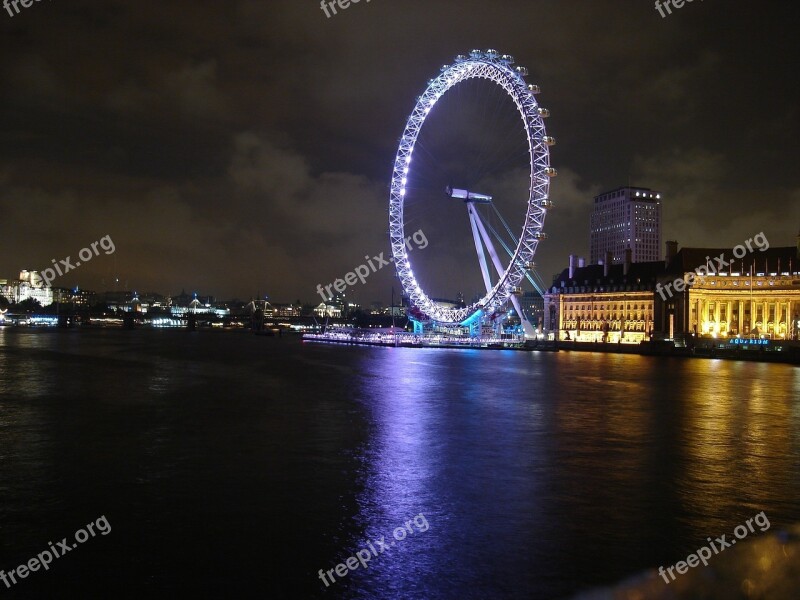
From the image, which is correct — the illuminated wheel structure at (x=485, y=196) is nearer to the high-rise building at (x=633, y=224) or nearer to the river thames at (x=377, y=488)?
the river thames at (x=377, y=488)

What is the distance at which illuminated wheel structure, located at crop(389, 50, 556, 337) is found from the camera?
5872 centimetres

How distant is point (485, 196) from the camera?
69750 millimetres

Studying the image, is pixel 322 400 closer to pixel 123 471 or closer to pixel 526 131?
pixel 123 471

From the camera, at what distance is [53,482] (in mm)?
14836

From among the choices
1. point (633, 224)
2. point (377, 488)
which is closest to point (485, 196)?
point (377, 488)

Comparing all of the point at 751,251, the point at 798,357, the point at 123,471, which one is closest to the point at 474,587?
the point at 123,471

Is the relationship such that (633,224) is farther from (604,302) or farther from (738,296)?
(738,296)

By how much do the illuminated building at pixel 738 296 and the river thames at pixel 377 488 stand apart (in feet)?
219

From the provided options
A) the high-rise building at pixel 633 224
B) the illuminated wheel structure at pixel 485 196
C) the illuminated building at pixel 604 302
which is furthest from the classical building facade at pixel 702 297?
the high-rise building at pixel 633 224

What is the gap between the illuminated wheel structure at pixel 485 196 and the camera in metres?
58.7

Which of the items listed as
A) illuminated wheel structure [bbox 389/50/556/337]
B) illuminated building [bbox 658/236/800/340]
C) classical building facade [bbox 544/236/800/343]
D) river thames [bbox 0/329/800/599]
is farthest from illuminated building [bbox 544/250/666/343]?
river thames [bbox 0/329/800/599]

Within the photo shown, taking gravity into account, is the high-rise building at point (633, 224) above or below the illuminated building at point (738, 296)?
above

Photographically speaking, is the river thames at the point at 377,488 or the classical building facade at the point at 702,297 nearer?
the river thames at the point at 377,488

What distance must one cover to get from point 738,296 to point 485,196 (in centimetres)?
4304
